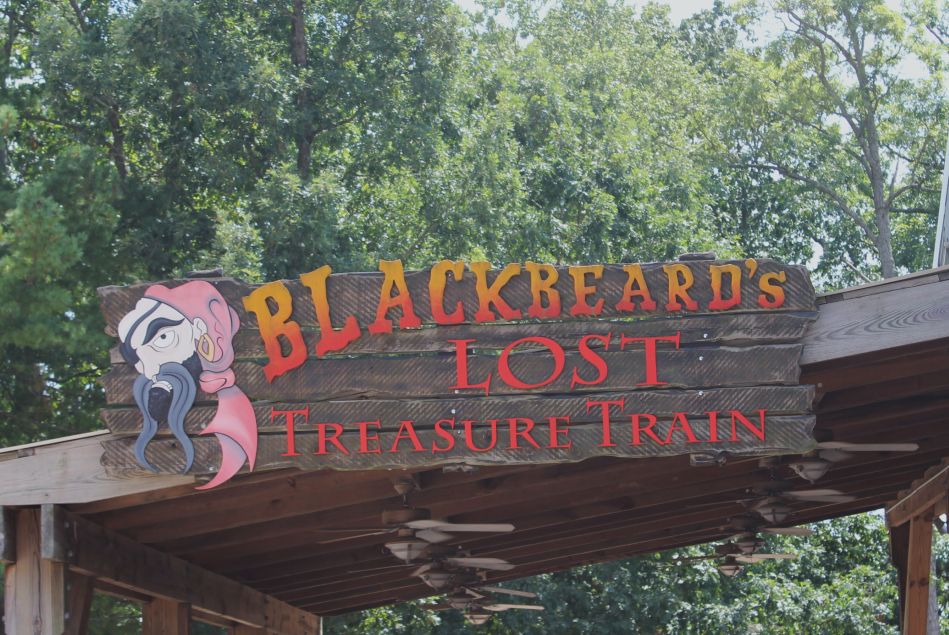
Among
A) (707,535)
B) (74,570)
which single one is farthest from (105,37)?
(74,570)

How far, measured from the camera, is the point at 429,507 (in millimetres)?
6965

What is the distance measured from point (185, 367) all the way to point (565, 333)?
1.55m

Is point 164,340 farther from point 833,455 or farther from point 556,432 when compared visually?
point 833,455

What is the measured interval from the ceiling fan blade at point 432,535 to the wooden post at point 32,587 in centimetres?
190

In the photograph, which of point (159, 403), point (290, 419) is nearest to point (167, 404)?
point (159, 403)

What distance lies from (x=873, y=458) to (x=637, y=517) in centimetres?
161

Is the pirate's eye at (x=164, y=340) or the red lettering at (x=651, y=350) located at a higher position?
the pirate's eye at (x=164, y=340)

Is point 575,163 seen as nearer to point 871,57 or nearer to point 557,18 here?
point 871,57

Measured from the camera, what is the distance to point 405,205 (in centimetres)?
1595

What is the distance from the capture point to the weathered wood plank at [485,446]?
518cm

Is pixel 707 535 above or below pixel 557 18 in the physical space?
below

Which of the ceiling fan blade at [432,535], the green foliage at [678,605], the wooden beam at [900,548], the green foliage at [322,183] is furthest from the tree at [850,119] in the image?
the ceiling fan blade at [432,535]

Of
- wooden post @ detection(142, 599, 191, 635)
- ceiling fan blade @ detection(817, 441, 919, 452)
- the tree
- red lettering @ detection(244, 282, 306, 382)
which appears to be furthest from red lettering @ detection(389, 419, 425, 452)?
the tree

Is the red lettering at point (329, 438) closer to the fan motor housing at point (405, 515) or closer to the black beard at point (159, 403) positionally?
the black beard at point (159, 403)
